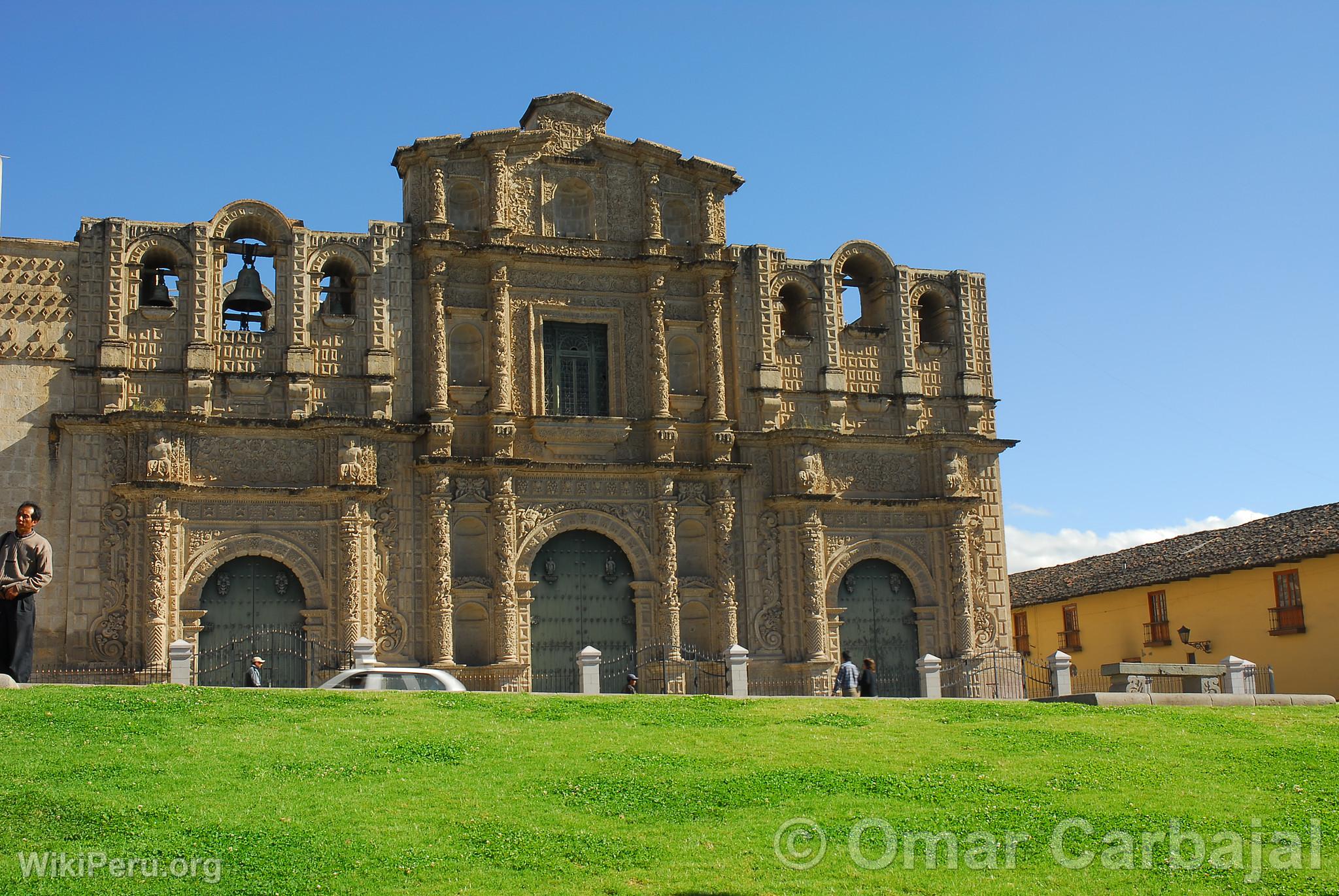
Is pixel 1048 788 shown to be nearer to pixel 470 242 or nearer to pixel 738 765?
pixel 738 765

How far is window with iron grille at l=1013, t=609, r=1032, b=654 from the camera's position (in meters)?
44.7

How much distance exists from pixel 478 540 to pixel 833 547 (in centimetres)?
709

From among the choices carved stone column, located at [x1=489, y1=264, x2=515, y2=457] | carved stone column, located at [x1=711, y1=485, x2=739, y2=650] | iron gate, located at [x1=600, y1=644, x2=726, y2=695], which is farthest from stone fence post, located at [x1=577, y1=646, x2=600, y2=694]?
carved stone column, located at [x1=489, y1=264, x2=515, y2=457]

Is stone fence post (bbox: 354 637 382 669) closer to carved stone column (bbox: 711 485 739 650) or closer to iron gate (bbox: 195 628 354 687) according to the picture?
iron gate (bbox: 195 628 354 687)

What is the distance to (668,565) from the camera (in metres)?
28.6

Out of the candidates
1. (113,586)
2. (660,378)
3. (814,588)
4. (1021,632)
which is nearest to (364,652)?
(113,586)

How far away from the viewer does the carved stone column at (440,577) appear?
2691cm

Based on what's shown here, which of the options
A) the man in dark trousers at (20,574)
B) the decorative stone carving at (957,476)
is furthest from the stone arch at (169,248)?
the decorative stone carving at (957,476)

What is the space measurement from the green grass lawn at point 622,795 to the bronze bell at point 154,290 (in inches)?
407

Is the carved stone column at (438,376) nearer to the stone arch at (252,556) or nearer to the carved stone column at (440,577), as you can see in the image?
the carved stone column at (440,577)

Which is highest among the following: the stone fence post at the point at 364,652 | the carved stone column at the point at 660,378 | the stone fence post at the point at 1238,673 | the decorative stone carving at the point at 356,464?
the carved stone column at the point at 660,378

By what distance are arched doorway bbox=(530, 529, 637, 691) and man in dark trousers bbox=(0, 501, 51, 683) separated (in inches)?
461

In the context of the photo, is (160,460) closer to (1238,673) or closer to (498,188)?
(498,188)

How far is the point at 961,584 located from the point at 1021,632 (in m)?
16.2
